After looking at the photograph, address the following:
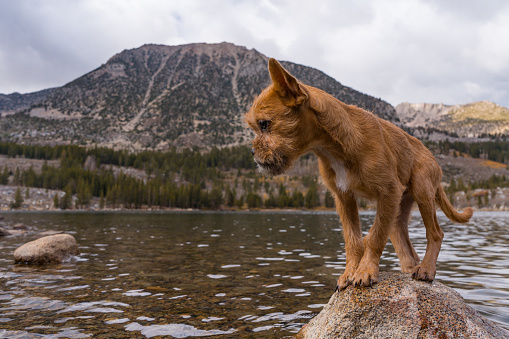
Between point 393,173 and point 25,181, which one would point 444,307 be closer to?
point 393,173

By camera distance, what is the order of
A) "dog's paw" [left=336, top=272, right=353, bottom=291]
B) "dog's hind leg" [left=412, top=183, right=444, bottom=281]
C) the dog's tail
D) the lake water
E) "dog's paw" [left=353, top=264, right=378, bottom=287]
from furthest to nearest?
the lake water → the dog's tail → "dog's hind leg" [left=412, top=183, right=444, bottom=281] → "dog's paw" [left=336, top=272, right=353, bottom=291] → "dog's paw" [left=353, top=264, right=378, bottom=287]

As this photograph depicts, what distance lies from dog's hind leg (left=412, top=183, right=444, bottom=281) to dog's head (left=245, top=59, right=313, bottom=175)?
2715 mm

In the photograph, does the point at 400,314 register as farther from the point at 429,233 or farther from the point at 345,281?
the point at 429,233

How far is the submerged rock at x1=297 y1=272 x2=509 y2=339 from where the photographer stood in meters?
5.07

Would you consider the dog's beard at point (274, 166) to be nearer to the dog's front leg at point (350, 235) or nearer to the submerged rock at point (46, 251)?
the dog's front leg at point (350, 235)

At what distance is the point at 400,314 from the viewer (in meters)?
5.17

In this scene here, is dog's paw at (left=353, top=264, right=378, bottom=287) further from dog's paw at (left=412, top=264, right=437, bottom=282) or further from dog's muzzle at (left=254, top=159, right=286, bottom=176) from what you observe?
dog's muzzle at (left=254, top=159, right=286, bottom=176)

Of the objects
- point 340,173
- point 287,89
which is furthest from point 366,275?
point 287,89

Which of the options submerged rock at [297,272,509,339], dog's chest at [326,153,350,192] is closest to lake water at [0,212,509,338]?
submerged rock at [297,272,509,339]

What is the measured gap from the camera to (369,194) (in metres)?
4.82

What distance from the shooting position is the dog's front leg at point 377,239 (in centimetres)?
469

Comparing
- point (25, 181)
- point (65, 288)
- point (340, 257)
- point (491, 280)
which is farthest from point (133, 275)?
point (25, 181)

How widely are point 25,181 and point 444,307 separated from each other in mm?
171179

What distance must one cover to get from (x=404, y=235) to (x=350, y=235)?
1.76 m
